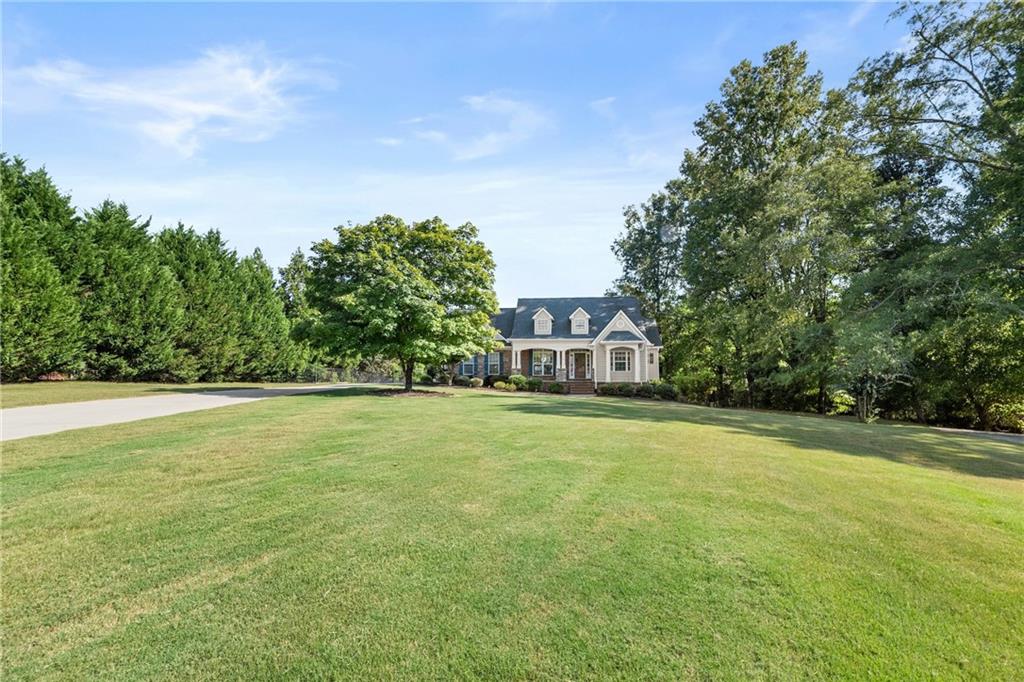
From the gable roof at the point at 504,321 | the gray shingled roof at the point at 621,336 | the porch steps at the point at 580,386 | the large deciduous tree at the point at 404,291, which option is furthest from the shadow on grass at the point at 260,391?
the gray shingled roof at the point at 621,336

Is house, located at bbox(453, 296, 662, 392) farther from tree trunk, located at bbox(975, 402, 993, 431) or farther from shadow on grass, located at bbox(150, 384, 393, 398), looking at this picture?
tree trunk, located at bbox(975, 402, 993, 431)

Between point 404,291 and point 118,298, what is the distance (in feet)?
45.0

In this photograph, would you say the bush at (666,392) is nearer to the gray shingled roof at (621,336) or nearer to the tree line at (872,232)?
the tree line at (872,232)

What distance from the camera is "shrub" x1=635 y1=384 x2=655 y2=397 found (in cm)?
2394

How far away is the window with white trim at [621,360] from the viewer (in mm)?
30328

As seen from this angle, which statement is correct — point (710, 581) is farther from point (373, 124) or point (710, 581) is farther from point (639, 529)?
point (373, 124)

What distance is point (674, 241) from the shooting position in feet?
114

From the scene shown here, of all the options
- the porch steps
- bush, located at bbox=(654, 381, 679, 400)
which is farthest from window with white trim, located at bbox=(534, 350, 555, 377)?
bush, located at bbox=(654, 381, 679, 400)

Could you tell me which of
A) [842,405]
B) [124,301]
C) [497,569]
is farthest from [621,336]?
[497,569]

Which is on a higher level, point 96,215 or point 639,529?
point 96,215

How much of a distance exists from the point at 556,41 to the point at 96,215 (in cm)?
2268

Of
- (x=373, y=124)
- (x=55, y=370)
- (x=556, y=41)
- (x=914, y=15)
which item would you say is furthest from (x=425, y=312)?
(x=914, y=15)

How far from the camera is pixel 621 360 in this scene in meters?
30.5

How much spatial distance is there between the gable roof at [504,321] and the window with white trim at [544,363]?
275 cm
